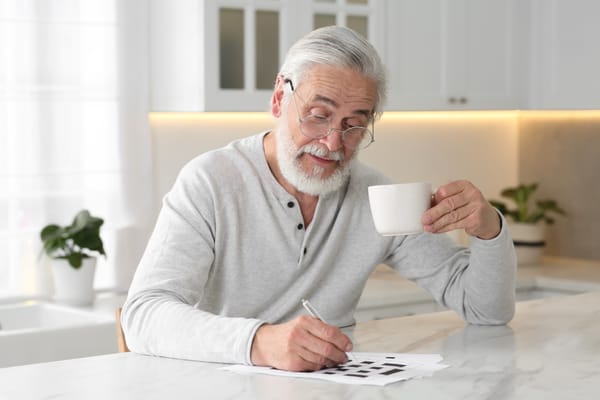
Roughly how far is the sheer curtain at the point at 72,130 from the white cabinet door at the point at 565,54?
1.65 metres

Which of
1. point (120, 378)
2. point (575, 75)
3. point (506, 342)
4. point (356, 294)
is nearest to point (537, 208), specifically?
point (575, 75)

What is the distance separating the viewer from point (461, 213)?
195cm

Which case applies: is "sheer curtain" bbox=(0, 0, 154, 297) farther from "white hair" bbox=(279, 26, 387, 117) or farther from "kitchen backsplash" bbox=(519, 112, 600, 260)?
"kitchen backsplash" bbox=(519, 112, 600, 260)

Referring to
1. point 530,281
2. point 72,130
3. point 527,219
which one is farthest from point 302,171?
point 527,219

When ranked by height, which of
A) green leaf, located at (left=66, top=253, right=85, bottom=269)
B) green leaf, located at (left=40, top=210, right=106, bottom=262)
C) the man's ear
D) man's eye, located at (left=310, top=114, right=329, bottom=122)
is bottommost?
green leaf, located at (left=66, top=253, right=85, bottom=269)

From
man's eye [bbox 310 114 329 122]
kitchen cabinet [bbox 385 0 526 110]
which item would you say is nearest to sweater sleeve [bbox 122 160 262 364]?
man's eye [bbox 310 114 329 122]

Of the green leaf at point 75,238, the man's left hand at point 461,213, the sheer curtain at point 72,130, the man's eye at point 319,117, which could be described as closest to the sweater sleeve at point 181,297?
the man's eye at point 319,117

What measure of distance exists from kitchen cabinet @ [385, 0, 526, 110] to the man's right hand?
2335 mm

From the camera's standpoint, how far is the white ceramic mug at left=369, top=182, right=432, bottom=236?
1.81 metres

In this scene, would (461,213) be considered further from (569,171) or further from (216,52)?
(569,171)

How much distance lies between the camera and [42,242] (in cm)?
340

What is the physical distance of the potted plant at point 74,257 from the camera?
3318 millimetres

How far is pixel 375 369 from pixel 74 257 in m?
1.91

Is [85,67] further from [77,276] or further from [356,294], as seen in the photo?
[356,294]
